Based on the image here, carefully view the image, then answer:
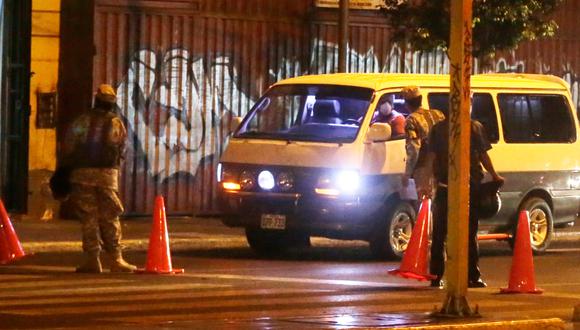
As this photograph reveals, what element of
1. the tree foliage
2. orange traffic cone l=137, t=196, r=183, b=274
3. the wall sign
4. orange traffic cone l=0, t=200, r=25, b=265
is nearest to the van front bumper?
orange traffic cone l=137, t=196, r=183, b=274

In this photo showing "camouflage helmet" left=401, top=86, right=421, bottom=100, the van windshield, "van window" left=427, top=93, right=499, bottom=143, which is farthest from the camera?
"van window" left=427, top=93, right=499, bottom=143

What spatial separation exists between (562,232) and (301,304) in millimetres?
9869

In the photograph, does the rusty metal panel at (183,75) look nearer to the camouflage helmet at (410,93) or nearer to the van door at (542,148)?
the van door at (542,148)

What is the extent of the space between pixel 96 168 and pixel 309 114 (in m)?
3.53

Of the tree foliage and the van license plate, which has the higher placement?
the tree foliage

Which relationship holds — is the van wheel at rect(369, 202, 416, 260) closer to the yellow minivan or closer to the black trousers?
the yellow minivan

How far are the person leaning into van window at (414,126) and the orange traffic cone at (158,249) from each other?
2.75m

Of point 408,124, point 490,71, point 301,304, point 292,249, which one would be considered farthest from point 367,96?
point 490,71

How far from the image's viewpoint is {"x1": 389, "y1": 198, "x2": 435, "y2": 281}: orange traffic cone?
14.6 metres

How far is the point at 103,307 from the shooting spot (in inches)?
492

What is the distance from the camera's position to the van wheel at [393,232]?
17.2 meters

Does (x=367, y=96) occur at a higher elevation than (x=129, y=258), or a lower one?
higher

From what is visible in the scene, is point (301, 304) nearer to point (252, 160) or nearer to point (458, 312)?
point (458, 312)

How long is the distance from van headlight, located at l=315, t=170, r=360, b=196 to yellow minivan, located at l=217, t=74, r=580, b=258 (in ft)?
0.04
